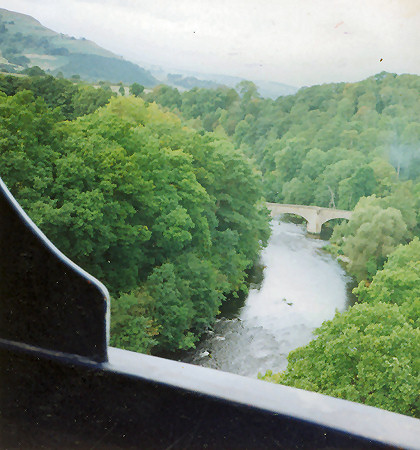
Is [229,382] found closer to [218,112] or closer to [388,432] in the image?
[388,432]

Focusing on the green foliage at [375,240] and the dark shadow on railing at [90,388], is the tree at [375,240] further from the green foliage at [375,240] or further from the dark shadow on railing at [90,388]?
the dark shadow on railing at [90,388]

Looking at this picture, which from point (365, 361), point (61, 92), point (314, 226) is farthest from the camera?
point (314, 226)

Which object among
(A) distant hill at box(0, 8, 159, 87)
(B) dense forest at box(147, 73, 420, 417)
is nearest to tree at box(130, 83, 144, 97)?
(B) dense forest at box(147, 73, 420, 417)

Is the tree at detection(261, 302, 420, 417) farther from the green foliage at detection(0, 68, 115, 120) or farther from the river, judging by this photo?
the green foliage at detection(0, 68, 115, 120)

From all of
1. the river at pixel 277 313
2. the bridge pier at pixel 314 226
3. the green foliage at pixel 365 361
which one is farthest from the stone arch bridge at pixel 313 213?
the green foliage at pixel 365 361

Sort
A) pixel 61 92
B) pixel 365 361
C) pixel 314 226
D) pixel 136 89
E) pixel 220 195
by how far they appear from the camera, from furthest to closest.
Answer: pixel 314 226, pixel 136 89, pixel 220 195, pixel 61 92, pixel 365 361

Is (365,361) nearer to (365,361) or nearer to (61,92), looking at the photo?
(365,361)

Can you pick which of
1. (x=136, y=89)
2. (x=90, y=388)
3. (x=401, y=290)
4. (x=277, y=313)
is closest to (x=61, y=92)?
(x=136, y=89)

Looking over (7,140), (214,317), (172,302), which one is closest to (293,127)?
(214,317)
